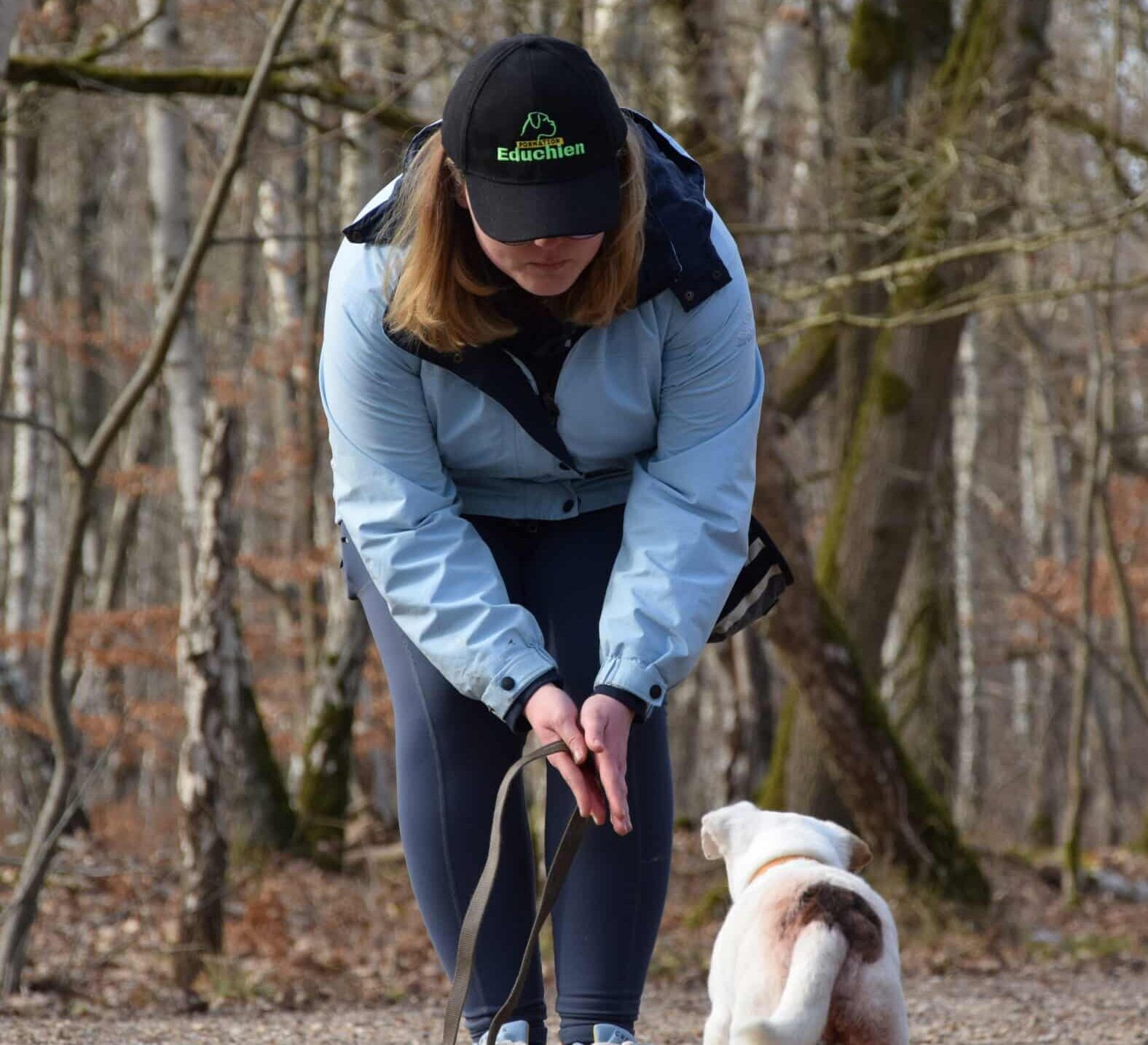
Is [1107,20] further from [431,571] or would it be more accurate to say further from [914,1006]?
[431,571]

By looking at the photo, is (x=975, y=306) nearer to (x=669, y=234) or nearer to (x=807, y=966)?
(x=669, y=234)

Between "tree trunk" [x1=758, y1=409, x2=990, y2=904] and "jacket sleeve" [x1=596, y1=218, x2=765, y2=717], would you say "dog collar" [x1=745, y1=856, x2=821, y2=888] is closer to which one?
"jacket sleeve" [x1=596, y1=218, x2=765, y2=717]

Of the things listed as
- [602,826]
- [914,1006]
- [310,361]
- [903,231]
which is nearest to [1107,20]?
[903,231]

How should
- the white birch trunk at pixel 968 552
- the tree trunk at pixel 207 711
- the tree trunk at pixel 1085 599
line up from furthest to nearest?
the white birch trunk at pixel 968 552, the tree trunk at pixel 1085 599, the tree trunk at pixel 207 711

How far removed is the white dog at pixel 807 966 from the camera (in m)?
2.52

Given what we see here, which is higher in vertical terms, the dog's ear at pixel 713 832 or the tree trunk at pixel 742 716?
the dog's ear at pixel 713 832

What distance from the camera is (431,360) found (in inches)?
110

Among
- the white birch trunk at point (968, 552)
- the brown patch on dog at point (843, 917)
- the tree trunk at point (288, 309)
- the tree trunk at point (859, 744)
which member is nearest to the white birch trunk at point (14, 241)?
the tree trunk at point (288, 309)

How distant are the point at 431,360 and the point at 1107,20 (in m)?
8.86

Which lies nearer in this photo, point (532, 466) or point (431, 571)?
point (431, 571)

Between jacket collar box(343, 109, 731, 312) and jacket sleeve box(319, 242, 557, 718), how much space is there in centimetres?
9

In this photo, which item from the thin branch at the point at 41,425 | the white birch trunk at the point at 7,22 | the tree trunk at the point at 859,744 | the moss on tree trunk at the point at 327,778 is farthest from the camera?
the moss on tree trunk at the point at 327,778

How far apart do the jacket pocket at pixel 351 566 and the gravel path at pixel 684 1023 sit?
1.64 metres

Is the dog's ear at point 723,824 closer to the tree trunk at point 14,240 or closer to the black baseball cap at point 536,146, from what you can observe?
the black baseball cap at point 536,146
